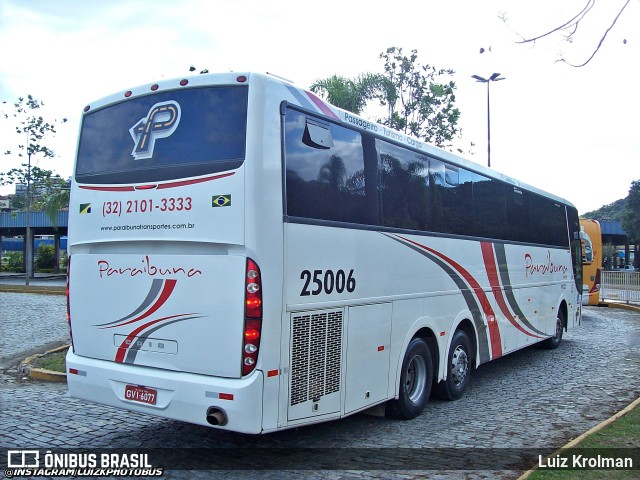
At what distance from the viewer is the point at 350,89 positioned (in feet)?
78.1

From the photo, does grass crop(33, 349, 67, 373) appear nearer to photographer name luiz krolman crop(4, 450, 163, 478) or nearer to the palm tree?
photographer name luiz krolman crop(4, 450, 163, 478)

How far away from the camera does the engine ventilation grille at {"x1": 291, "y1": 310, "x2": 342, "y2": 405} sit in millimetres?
5477

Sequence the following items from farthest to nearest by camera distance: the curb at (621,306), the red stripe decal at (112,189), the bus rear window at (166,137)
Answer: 1. the curb at (621,306)
2. the red stripe decal at (112,189)
3. the bus rear window at (166,137)

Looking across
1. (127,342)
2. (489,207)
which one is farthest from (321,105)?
(489,207)

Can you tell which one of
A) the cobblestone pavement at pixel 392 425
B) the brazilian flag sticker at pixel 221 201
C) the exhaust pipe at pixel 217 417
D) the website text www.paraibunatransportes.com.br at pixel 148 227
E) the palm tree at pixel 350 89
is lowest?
the cobblestone pavement at pixel 392 425

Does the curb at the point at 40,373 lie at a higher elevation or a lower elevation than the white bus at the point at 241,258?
lower

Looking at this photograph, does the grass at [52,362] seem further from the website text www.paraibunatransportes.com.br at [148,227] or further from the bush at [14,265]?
the bush at [14,265]

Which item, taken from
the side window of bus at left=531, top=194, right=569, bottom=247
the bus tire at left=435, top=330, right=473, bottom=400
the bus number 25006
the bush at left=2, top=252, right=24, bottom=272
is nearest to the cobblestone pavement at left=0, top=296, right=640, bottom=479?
the bus tire at left=435, top=330, right=473, bottom=400

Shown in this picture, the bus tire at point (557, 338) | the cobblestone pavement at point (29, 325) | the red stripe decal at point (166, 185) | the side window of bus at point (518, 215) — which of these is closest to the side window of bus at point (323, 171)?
the red stripe decal at point (166, 185)

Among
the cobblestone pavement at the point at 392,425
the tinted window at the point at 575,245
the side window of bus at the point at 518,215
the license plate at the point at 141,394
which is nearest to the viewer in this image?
the license plate at the point at 141,394

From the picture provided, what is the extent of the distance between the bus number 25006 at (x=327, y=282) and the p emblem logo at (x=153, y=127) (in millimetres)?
1896

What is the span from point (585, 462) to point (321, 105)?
13.9ft

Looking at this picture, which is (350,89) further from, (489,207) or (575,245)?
(489,207)

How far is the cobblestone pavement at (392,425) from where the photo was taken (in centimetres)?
627
